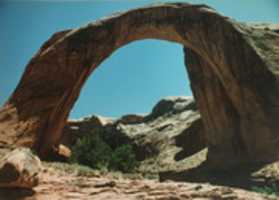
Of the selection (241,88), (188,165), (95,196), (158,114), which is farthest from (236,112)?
(158,114)

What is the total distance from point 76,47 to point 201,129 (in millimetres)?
12229

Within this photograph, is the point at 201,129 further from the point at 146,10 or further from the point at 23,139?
the point at 23,139

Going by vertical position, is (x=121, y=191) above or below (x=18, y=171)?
below

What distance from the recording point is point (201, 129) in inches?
985

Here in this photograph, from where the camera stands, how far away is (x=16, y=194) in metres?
5.52

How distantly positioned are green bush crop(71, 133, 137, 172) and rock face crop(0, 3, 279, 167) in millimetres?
2660

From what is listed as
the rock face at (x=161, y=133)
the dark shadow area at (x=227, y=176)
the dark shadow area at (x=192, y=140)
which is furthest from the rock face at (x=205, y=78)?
the dark shadow area at (x=192, y=140)

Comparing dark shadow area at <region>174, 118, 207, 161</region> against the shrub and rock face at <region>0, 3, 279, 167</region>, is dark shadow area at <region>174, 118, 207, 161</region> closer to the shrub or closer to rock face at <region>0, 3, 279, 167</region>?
rock face at <region>0, 3, 279, 167</region>

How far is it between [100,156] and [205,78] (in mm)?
7023

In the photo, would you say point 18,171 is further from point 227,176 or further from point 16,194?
point 227,176

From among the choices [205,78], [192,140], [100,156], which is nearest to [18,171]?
[100,156]

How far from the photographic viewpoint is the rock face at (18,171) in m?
5.37

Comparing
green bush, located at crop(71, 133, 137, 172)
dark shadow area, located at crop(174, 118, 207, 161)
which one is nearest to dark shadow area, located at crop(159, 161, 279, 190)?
green bush, located at crop(71, 133, 137, 172)

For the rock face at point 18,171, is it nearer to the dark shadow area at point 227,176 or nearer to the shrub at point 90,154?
the dark shadow area at point 227,176
